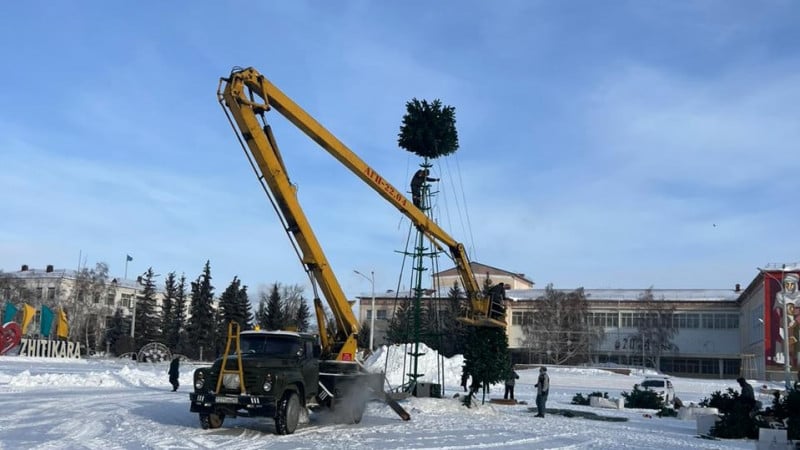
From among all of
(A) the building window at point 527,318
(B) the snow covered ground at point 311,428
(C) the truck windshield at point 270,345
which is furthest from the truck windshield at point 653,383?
(A) the building window at point 527,318

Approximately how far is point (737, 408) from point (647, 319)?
73.5 meters

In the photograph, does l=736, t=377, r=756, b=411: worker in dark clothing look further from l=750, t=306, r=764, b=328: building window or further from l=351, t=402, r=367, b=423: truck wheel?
l=750, t=306, r=764, b=328: building window

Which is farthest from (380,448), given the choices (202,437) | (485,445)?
(202,437)

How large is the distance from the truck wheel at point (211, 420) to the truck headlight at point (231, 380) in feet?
3.14

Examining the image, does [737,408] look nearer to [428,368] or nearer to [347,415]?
[347,415]

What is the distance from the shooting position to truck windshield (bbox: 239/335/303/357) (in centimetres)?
1775

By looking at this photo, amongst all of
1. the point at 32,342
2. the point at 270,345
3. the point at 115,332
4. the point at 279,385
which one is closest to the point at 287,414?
the point at 279,385

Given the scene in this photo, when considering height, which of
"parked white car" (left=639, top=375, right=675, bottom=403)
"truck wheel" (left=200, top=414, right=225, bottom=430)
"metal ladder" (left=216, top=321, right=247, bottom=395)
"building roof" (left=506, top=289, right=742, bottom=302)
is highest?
"building roof" (left=506, top=289, right=742, bottom=302)

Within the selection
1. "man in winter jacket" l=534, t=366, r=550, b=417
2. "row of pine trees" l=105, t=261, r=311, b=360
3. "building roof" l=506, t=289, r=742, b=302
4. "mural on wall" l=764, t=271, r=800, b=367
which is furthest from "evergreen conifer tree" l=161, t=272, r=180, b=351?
"man in winter jacket" l=534, t=366, r=550, b=417

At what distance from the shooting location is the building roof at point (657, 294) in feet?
301

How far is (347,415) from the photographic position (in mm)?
19203

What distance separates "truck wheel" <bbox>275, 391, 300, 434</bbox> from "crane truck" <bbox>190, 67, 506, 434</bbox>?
2cm

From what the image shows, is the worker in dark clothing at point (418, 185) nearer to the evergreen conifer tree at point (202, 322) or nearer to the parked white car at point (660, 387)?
the parked white car at point (660, 387)

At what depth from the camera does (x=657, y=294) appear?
315ft
